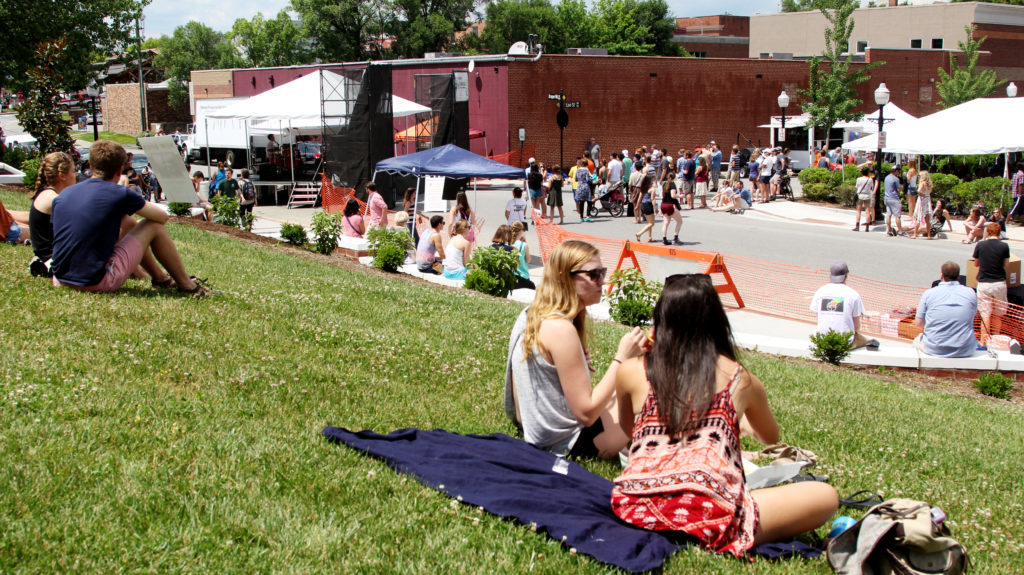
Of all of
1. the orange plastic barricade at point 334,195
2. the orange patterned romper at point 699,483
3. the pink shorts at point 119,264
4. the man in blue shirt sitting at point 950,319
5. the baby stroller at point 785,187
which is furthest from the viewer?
the baby stroller at point 785,187

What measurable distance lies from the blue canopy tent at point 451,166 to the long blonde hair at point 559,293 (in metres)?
14.7

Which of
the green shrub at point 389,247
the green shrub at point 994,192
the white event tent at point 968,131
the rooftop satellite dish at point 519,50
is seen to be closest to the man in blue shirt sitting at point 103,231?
the green shrub at point 389,247

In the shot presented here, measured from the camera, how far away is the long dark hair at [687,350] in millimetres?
3605

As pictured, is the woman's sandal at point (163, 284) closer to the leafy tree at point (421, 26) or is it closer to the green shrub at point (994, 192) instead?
the green shrub at point (994, 192)

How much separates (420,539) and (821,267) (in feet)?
51.9

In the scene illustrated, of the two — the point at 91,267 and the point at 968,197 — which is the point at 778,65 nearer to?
the point at 968,197

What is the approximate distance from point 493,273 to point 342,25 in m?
77.5

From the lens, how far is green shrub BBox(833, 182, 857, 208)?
1096 inches

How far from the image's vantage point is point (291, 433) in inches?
187

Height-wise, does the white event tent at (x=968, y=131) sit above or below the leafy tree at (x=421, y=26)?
below

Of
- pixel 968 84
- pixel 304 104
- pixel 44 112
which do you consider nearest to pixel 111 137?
pixel 304 104

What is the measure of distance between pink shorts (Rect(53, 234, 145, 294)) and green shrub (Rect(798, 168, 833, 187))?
85.1ft

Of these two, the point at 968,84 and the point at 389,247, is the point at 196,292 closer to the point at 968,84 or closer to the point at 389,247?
the point at 389,247

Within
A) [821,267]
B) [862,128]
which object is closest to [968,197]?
[821,267]
